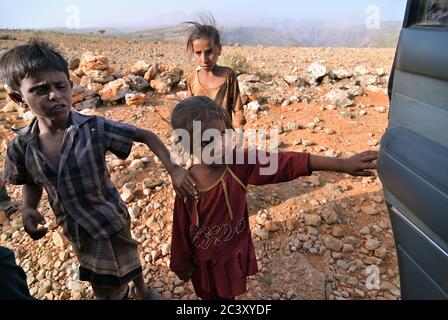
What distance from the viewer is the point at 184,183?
4.37ft

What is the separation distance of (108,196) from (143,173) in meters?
1.75

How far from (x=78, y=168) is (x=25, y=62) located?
0.48 metres

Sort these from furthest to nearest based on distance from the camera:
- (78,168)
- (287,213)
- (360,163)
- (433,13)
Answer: (287,213)
(78,168)
(360,163)
(433,13)

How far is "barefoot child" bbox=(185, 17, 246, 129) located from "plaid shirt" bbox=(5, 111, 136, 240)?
3.54 ft

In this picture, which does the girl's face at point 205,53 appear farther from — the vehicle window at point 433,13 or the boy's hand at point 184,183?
the vehicle window at point 433,13

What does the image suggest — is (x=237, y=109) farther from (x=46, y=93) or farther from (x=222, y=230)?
(x=46, y=93)

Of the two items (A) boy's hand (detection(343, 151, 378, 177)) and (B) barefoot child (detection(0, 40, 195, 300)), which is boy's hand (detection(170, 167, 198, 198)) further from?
(A) boy's hand (detection(343, 151, 378, 177))

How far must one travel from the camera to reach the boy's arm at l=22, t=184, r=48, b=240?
155cm

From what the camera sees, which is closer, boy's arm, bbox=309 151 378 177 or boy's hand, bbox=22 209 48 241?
boy's arm, bbox=309 151 378 177

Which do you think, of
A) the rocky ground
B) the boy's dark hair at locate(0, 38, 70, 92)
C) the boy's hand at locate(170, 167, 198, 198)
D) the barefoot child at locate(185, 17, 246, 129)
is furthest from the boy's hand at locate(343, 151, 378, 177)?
the barefoot child at locate(185, 17, 246, 129)

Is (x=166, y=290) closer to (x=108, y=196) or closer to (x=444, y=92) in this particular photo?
(x=108, y=196)

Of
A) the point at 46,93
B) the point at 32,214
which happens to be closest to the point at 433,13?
the point at 46,93
